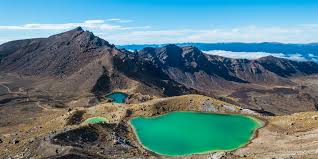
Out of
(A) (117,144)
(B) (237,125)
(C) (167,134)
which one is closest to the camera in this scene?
(A) (117,144)

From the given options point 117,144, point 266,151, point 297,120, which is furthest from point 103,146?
point 297,120

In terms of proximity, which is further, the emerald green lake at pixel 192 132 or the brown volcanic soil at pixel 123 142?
the emerald green lake at pixel 192 132

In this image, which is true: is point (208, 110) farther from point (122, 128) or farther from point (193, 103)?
point (122, 128)

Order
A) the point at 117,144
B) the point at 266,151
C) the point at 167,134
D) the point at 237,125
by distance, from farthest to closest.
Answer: the point at 237,125
the point at 167,134
the point at 117,144
the point at 266,151

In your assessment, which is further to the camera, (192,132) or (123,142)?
(192,132)

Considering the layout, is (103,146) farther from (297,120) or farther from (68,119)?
(297,120)

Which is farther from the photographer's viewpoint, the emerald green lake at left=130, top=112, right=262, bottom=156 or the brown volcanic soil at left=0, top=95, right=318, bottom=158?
the emerald green lake at left=130, top=112, right=262, bottom=156

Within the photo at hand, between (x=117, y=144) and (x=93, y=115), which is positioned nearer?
(x=117, y=144)
